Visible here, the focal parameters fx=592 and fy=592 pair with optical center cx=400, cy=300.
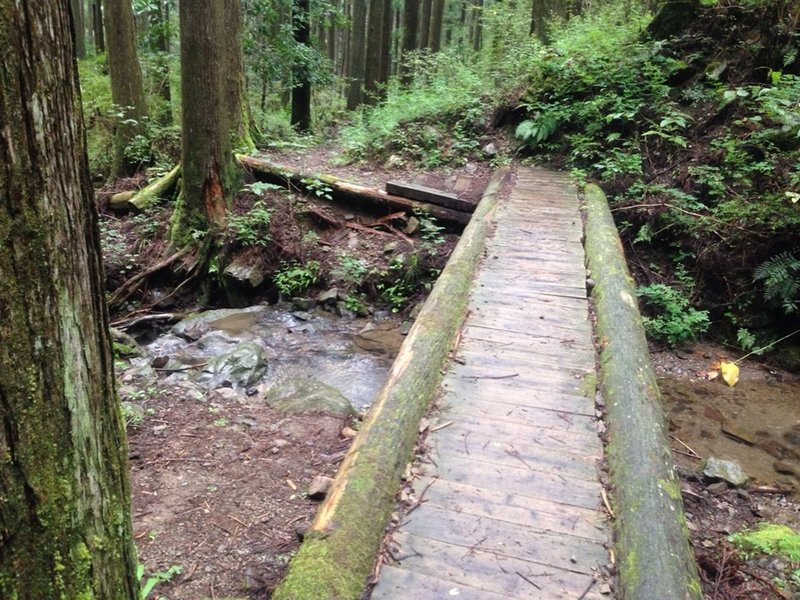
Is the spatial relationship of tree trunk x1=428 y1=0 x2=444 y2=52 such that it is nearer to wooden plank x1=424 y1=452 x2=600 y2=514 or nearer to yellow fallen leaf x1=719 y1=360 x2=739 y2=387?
yellow fallen leaf x1=719 y1=360 x2=739 y2=387

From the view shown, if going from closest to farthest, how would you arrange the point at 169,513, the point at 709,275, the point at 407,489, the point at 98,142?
the point at 407,489 < the point at 169,513 < the point at 709,275 < the point at 98,142

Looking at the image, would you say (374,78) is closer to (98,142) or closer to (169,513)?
(98,142)

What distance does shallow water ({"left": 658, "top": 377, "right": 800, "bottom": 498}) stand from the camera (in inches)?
222

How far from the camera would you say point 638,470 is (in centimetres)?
344

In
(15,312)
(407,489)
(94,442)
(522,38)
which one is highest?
(522,38)

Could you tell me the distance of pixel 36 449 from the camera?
1.53 m

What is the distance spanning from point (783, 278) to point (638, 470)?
16.6 feet

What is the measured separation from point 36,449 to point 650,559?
2.65m

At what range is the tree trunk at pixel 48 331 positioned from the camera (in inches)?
55.2

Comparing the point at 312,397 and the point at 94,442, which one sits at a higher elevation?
the point at 94,442

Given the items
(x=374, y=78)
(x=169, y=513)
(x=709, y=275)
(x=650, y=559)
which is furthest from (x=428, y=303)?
(x=374, y=78)

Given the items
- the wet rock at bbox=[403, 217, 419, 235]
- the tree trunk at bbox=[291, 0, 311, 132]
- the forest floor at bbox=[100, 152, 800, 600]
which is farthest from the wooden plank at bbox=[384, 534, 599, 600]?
the tree trunk at bbox=[291, 0, 311, 132]

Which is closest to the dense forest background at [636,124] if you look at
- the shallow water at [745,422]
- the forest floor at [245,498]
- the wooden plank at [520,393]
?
the shallow water at [745,422]

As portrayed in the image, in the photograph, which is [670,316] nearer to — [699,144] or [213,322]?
[699,144]
